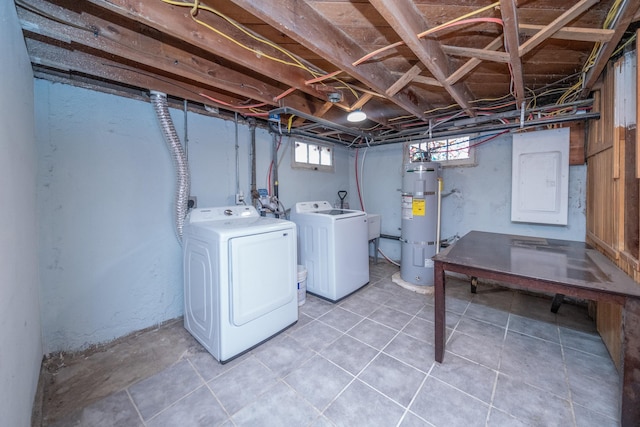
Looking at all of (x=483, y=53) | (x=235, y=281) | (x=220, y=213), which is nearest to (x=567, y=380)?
(x=483, y=53)

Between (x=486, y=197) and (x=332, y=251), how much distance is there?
2.22 metres

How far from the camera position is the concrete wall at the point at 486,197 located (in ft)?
8.77

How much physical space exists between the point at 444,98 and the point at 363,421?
2.98 metres

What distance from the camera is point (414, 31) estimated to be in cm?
132

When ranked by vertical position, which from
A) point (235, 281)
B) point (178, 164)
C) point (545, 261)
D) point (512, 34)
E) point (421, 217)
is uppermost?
point (512, 34)

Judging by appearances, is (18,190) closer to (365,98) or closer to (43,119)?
(43,119)

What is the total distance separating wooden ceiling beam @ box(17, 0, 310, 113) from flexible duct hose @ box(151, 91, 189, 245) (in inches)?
21.2

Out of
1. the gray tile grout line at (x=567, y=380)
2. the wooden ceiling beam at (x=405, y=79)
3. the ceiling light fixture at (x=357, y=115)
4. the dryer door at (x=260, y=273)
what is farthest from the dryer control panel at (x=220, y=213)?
the gray tile grout line at (x=567, y=380)

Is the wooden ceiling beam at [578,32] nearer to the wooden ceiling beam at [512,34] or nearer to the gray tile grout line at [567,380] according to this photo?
the wooden ceiling beam at [512,34]

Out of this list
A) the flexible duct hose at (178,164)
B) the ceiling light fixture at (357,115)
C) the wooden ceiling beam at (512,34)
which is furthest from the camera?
the ceiling light fixture at (357,115)

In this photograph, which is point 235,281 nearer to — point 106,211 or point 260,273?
point 260,273

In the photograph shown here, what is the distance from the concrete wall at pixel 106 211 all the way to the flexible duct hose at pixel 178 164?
0.47ft

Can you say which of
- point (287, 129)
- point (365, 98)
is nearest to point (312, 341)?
point (365, 98)

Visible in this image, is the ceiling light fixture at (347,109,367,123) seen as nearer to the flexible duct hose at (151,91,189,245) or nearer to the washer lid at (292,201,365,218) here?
the washer lid at (292,201,365,218)
